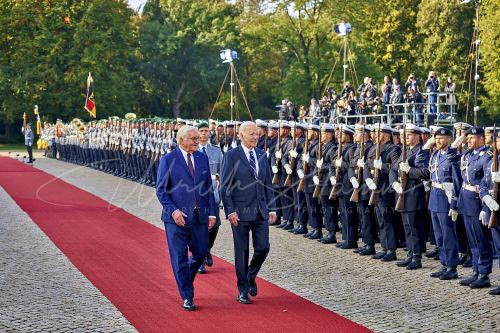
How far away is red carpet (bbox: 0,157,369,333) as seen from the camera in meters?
9.00

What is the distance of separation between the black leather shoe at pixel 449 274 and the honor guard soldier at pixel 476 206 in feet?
0.96

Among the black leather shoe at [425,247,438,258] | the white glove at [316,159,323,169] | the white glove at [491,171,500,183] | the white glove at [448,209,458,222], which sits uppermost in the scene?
the white glove at [491,171,500,183]

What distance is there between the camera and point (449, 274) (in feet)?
38.9

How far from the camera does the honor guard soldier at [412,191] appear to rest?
12.8m

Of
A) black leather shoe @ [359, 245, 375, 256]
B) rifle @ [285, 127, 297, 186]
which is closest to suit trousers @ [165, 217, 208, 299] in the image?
black leather shoe @ [359, 245, 375, 256]

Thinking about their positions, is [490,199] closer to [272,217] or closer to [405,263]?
[405,263]

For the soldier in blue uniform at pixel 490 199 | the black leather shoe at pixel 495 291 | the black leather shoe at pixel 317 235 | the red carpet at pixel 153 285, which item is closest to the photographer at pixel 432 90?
the red carpet at pixel 153 285

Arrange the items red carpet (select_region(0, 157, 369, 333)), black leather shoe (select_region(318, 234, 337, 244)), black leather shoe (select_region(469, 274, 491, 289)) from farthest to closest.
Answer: black leather shoe (select_region(318, 234, 337, 244)) < black leather shoe (select_region(469, 274, 491, 289)) < red carpet (select_region(0, 157, 369, 333))

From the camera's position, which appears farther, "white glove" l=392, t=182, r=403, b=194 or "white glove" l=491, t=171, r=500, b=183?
"white glove" l=392, t=182, r=403, b=194

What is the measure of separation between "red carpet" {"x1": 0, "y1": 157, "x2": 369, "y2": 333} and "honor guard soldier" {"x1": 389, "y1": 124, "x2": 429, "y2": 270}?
8.28 ft

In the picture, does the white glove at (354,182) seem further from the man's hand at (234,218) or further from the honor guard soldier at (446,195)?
the man's hand at (234,218)

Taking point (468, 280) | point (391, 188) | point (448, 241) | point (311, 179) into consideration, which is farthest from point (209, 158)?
point (468, 280)

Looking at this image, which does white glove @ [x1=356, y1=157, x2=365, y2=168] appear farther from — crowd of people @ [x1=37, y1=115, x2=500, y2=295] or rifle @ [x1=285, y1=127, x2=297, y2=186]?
rifle @ [x1=285, y1=127, x2=297, y2=186]

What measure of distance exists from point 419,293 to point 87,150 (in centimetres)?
3062
